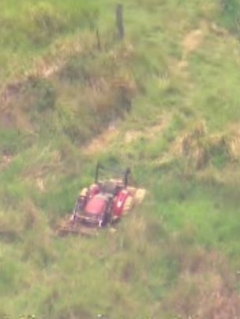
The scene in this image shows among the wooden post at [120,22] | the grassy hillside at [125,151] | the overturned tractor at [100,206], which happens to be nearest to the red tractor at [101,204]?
the overturned tractor at [100,206]

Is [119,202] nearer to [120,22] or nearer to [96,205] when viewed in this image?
[96,205]

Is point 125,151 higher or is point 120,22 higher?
point 120,22

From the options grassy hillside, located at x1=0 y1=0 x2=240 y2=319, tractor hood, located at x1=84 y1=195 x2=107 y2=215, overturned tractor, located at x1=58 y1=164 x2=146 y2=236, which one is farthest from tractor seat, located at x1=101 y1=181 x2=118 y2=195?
grassy hillside, located at x1=0 y1=0 x2=240 y2=319

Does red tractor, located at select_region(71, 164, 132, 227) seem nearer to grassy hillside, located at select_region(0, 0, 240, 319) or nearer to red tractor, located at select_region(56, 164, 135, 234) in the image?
red tractor, located at select_region(56, 164, 135, 234)

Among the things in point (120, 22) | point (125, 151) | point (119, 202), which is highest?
point (120, 22)

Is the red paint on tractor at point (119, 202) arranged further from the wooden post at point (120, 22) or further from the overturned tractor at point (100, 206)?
the wooden post at point (120, 22)

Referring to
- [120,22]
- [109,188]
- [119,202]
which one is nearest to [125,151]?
[109,188]

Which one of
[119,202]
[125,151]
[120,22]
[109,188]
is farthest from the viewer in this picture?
[120,22]

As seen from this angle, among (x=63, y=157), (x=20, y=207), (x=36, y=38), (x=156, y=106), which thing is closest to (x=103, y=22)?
(x=36, y=38)
